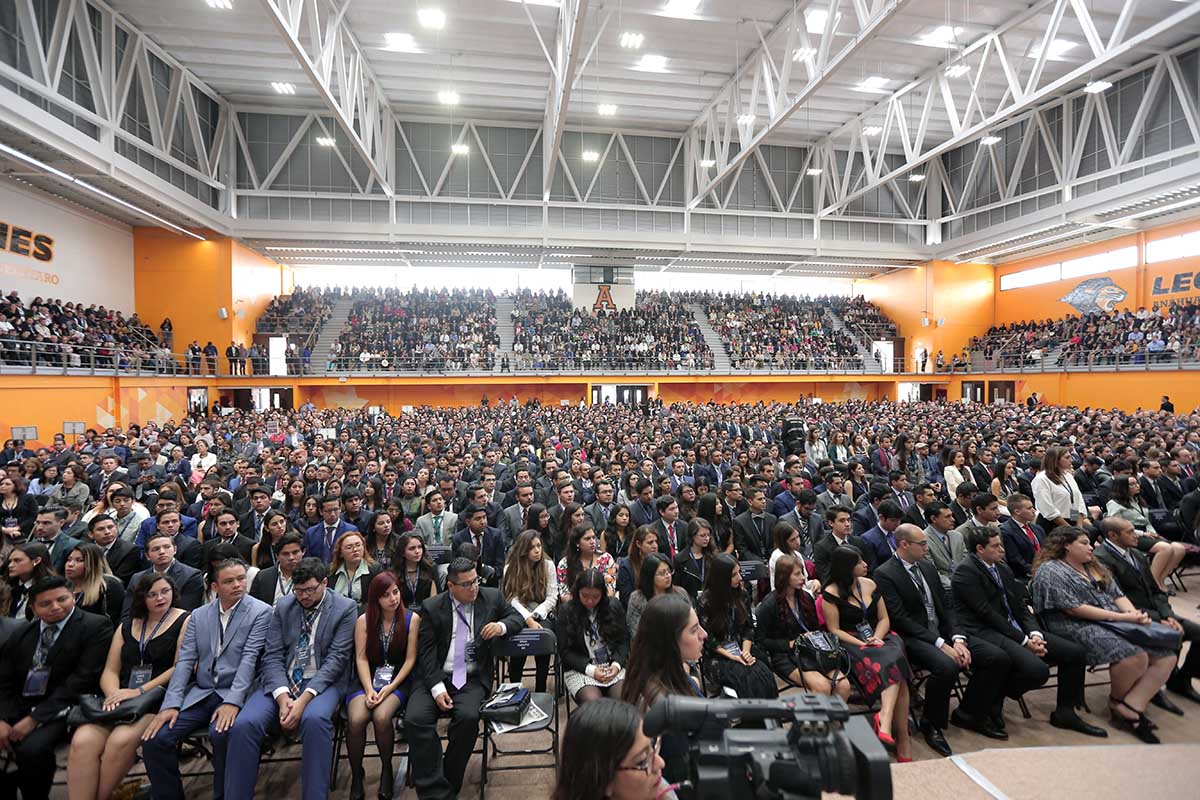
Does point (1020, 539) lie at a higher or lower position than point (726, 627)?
higher

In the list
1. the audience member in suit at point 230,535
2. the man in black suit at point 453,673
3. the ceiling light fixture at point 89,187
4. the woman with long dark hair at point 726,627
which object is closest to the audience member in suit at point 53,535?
the audience member in suit at point 230,535

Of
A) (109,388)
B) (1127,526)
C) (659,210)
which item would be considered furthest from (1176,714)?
(659,210)

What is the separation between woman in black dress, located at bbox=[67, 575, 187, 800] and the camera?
3.05 metres

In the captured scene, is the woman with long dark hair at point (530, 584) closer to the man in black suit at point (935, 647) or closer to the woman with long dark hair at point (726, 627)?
the woman with long dark hair at point (726, 627)

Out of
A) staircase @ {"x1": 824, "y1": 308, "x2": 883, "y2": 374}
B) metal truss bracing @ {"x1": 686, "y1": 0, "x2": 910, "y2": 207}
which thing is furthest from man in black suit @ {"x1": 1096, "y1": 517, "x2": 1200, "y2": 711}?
staircase @ {"x1": 824, "y1": 308, "x2": 883, "y2": 374}

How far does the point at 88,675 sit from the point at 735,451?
29.8 feet

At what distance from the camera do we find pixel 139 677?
11.1 feet

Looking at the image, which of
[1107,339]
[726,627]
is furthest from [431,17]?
[1107,339]

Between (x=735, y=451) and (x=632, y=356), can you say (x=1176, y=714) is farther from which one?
(x=632, y=356)

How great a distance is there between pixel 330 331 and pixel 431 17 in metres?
15.9

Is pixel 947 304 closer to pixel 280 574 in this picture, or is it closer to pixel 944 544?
pixel 944 544

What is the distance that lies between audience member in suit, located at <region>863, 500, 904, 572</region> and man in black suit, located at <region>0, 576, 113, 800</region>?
5525 millimetres

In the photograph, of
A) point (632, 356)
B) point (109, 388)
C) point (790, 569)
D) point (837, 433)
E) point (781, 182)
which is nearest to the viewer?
point (790, 569)

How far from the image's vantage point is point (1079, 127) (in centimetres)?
2228
